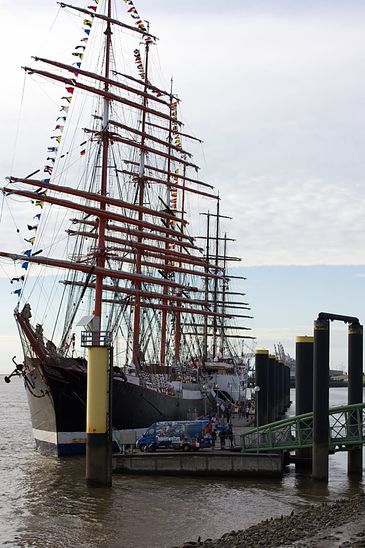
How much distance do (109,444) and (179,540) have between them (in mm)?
7083

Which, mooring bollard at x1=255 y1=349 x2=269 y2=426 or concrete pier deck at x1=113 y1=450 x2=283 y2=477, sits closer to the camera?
concrete pier deck at x1=113 y1=450 x2=283 y2=477

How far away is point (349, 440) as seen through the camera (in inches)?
1272

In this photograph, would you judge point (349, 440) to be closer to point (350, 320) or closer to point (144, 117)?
point (350, 320)

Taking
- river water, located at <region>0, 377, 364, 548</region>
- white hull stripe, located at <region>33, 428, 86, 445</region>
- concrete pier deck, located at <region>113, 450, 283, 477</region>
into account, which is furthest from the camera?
white hull stripe, located at <region>33, 428, 86, 445</region>

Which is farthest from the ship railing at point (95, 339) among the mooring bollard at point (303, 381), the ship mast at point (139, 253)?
the ship mast at point (139, 253)

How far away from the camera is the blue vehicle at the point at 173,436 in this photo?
3609 centimetres

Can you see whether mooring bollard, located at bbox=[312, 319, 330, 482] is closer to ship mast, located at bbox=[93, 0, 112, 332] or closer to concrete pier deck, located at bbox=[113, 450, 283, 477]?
concrete pier deck, located at bbox=[113, 450, 283, 477]

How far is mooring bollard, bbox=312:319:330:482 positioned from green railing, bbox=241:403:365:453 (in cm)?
120

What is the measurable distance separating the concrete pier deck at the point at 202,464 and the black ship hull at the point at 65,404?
8998 mm

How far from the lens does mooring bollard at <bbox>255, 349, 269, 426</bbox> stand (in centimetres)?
4466

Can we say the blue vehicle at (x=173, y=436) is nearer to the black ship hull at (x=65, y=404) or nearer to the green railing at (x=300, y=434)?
the green railing at (x=300, y=434)

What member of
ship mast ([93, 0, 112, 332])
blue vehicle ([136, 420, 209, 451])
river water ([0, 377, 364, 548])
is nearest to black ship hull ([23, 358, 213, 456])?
river water ([0, 377, 364, 548])

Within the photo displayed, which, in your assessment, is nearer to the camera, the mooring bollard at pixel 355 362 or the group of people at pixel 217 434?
the mooring bollard at pixel 355 362

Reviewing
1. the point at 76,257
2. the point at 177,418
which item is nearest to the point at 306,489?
the point at 177,418
